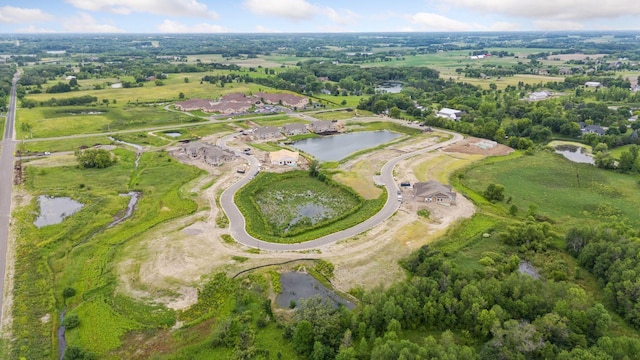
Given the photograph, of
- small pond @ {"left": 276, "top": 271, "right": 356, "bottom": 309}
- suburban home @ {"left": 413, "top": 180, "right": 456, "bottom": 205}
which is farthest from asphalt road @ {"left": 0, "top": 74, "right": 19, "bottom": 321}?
suburban home @ {"left": 413, "top": 180, "right": 456, "bottom": 205}

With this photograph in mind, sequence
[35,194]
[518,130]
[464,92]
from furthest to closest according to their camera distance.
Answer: [464,92], [518,130], [35,194]

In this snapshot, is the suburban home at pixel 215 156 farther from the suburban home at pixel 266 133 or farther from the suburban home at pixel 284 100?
the suburban home at pixel 284 100

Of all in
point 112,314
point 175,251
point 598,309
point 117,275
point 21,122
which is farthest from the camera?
point 21,122

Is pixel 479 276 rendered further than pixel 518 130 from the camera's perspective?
No

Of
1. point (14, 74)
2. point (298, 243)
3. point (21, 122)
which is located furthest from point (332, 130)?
point (14, 74)

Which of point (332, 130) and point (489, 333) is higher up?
point (332, 130)

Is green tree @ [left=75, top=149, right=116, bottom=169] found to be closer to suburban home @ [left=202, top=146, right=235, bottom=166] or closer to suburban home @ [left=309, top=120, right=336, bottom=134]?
suburban home @ [left=202, top=146, right=235, bottom=166]

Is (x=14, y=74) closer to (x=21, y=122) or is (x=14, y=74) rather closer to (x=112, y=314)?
(x=21, y=122)
